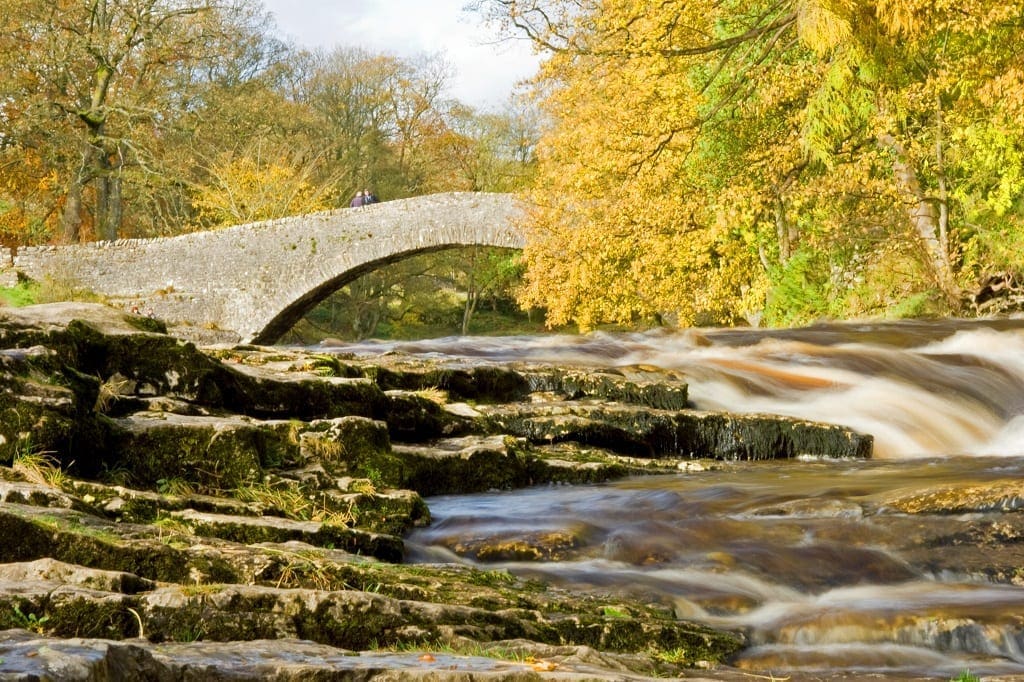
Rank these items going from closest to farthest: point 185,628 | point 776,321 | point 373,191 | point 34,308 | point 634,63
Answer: point 185,628
point 34,308
point 634,63
point 776,321
point 373,191

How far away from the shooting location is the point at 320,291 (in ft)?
90.5

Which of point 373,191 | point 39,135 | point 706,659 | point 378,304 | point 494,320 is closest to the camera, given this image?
point 706,659

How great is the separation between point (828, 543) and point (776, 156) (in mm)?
14090

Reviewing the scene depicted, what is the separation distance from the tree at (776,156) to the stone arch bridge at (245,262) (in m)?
6.46

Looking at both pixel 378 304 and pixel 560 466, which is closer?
pixel 560 466

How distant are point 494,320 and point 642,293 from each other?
20.6 metres

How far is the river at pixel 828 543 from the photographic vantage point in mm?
3928

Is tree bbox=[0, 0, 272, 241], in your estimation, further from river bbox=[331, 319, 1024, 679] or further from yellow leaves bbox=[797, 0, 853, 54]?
river bbox=[331, 319, 1024, 679]

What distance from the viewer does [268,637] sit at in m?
3.06

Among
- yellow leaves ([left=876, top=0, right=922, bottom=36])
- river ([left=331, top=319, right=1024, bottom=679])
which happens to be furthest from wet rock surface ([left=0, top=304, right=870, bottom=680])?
yellow leaves ([left=876, top=0, right=922, bottom=36])

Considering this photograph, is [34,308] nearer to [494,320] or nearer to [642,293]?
[642,293]

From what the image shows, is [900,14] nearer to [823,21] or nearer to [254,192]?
[823,21]

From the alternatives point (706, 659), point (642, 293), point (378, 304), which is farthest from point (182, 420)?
point (378, 304)

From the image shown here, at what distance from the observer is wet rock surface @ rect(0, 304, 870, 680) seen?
108 inches
